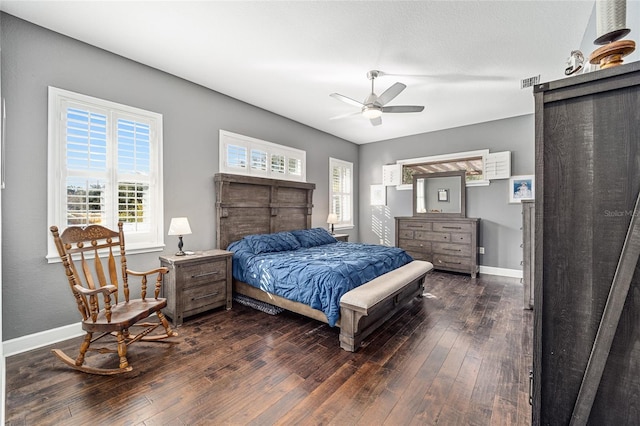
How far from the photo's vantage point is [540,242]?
1050 mm

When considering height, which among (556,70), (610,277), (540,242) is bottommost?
(610,277)

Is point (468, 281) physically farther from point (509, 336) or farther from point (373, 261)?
point (373, 261)

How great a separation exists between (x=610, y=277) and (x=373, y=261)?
2.38 m

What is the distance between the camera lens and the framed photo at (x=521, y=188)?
16.3 ft

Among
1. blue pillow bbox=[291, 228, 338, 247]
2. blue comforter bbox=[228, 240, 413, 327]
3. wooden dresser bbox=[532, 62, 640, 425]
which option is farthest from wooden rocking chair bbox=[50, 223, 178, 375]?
wooden dresser bbox=[532, 62, 640, 425]

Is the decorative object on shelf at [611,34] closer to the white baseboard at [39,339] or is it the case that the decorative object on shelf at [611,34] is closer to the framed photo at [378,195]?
the white baseboard at [39,339]

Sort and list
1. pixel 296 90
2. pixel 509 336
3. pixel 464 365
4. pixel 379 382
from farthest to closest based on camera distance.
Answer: pixel 296 90 < pixel 509 336 < pixel 464 365 < pixel 379 382

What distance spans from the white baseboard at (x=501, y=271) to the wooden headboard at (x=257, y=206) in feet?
11.7

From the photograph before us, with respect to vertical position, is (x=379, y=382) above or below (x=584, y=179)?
below

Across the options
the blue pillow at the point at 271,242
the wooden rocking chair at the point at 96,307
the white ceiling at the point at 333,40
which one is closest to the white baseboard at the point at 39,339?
the wooden rocking chair at the point at 96,307

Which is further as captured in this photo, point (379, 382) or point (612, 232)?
point (379, 382)

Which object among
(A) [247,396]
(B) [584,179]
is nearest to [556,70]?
(B) [584,179]

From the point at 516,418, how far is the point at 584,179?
1.56 m

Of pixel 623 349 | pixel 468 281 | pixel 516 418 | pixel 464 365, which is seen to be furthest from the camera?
pixel 468 281
